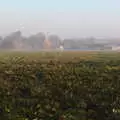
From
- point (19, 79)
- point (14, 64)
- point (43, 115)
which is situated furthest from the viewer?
point (14, 64)

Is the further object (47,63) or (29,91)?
(47,63)

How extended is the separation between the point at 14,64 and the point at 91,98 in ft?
7.40

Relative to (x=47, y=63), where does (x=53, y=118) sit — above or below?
below

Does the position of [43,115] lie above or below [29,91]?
below

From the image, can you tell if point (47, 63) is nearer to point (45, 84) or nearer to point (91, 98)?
point (45, 84)

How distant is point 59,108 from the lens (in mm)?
7129

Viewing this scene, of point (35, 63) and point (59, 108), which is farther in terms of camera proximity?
point (35, 63)

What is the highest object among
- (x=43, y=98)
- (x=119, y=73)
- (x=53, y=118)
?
(x=119, y=73)

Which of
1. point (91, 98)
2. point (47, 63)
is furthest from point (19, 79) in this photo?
point (91, 98)

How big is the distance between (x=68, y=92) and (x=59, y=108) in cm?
43

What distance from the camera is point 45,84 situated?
745 centimetres

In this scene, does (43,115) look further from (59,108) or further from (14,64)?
(14,64)

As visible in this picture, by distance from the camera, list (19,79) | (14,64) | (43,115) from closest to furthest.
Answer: (43,115), (19,79), (14,64)

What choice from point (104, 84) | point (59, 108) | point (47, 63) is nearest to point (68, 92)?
point (59, 108)
